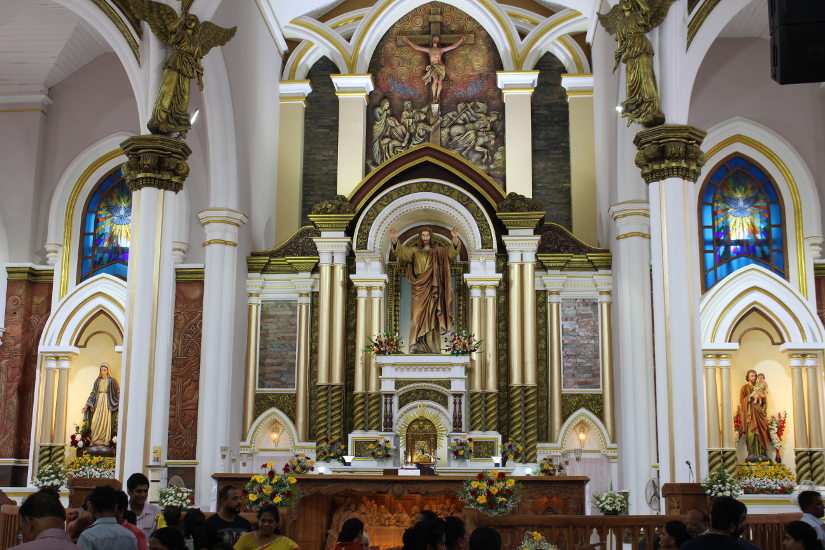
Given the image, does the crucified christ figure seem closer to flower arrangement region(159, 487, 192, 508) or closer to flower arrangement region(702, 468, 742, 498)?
flower arrangement region(159, 487, 192, 508)

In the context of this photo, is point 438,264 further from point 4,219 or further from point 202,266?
point 4,219

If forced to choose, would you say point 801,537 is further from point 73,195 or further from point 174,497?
point 73,195

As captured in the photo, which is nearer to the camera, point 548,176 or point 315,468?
point 315,468

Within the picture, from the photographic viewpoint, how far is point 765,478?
17.3 metres

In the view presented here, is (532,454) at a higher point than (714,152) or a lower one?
lower

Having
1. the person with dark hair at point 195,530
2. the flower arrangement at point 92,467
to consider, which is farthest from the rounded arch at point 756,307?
the person with dark hair at point 195,530

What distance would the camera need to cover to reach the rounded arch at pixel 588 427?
1934 cm

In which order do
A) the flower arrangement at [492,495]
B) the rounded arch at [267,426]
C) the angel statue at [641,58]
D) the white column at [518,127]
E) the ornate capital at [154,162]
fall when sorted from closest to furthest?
the flower arrangement at [492,495] < the angel statue at [641,58] < the ornate capital at [154,162] < the rounded arch at [267,426] < the white column at [518,127]

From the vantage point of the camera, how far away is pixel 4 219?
21.1 meters

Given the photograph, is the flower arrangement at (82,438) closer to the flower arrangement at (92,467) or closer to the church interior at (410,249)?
the church interior at (410,249)

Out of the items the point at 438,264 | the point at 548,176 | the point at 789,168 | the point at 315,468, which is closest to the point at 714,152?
the point at 789,168

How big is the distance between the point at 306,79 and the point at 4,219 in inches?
281

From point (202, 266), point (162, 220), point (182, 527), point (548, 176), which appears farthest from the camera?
point (548, 176)

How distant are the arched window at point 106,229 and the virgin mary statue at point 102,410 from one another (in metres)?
2.30
